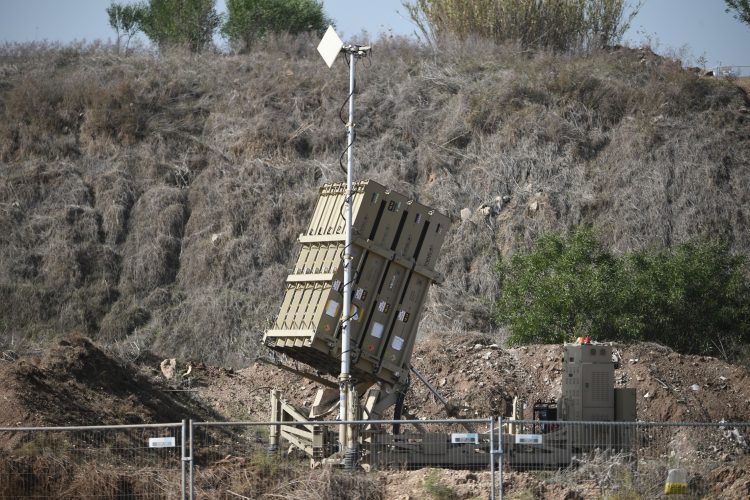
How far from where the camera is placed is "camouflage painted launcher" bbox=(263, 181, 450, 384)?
1789cm

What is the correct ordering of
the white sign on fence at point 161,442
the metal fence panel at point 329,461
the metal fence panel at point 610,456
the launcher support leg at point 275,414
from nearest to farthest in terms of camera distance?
1. the white sign on fence at point 161,442
2. the metal fence panel at point 329,461
3. the metal fence panel at point 610,456
4. the launcher support leg at point 275,414

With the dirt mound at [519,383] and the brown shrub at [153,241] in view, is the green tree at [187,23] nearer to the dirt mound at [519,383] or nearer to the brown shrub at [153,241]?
the brown shrub at [153,241]

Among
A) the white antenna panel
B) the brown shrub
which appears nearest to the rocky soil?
the white antenna panel

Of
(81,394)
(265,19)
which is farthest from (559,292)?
(265,19)

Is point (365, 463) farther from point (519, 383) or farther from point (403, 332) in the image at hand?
point (519, 383)

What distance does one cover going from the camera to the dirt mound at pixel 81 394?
1931 cm

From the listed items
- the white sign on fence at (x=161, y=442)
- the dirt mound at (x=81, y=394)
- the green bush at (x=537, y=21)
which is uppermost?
the green bush at (x=537, y=21)

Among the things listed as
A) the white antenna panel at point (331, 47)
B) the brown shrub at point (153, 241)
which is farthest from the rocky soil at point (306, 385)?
the brown shrub at point (153, 241)

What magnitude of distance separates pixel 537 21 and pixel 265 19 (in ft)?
40.7

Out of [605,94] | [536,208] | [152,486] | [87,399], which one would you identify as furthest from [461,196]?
[152,486]

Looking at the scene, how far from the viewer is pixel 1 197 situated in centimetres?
3834

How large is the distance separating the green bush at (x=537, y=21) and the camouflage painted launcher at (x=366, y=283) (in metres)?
29.7

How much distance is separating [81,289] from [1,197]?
213 inches

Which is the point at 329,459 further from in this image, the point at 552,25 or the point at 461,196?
the point at 552,25
